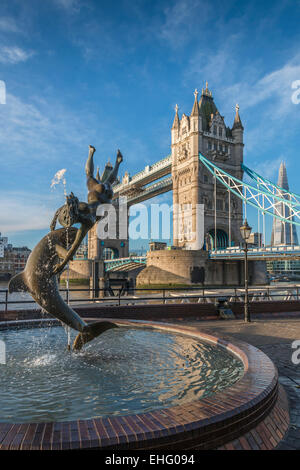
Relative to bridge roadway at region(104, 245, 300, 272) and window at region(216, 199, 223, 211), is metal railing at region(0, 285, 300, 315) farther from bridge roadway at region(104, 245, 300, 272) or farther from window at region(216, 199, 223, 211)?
window at region(216, 199, 223, 211)

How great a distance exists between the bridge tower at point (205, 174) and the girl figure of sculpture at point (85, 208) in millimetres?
44773

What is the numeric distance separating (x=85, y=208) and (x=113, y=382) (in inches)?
94.3

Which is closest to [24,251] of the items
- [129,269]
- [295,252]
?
[129,269]

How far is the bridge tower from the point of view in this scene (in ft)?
173

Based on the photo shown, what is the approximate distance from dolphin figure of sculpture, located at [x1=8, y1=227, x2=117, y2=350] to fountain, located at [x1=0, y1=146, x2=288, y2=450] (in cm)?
2

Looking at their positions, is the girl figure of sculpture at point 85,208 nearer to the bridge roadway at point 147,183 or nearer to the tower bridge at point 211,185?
the tower bridge at point 211,185

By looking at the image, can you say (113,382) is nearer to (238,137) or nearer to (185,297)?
(185,297)

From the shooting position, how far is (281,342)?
7.57 m

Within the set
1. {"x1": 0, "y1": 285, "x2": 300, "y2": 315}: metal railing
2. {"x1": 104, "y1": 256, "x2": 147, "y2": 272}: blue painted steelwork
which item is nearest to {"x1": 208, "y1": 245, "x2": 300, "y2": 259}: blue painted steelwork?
{"x1": 104, "y1": 256, "x2": 147, "y2": 272}: blue painted steelwork

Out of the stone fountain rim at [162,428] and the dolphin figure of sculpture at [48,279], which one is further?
the dolphin figure of sculpture at [48,279]

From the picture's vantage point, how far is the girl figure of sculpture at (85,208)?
4.83 metres

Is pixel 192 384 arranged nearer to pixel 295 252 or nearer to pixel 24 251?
pixel 295 252

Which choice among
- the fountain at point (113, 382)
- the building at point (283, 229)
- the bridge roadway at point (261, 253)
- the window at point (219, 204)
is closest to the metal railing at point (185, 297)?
the fountain at point (113, 382)

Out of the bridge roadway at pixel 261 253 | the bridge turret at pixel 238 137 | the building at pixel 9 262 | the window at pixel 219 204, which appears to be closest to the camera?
the bridge roadway at pixel 261 253
